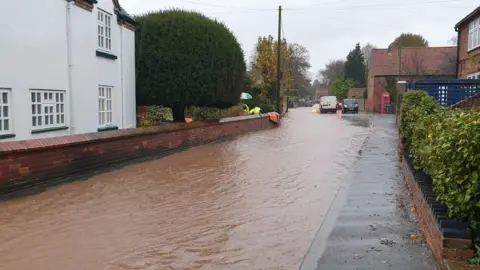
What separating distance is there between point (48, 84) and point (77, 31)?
1963mm

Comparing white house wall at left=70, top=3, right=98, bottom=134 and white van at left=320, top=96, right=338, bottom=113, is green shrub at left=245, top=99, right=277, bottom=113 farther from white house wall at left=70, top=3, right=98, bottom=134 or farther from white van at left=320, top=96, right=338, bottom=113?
white house wall at left=70, top=3, right=98, bottom=134

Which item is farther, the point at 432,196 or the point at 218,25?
the point at 218,25

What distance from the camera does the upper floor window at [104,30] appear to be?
14.4m

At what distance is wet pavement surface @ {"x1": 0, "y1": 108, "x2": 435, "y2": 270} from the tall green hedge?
5.46m

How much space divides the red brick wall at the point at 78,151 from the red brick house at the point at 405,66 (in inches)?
1504

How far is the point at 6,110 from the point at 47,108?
1430 mm

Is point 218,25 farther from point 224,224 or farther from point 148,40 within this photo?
point 224,224

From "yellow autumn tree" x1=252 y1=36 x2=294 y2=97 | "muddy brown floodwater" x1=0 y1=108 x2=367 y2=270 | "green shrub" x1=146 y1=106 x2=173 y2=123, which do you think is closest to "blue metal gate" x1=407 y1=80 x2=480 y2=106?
"muddy brown floodwater" x1=0 y1=108 x2=367 y2=270

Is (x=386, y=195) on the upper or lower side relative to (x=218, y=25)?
lower

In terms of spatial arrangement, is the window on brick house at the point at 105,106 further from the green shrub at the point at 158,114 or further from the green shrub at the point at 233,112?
the green shrub at the point at 233,112

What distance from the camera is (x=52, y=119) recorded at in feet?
39.6

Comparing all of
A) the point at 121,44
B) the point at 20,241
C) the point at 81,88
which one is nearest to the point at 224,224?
the point at 20,241

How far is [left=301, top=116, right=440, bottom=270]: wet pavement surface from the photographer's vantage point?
4699 millimetres

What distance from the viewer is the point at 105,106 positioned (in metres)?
14.9
